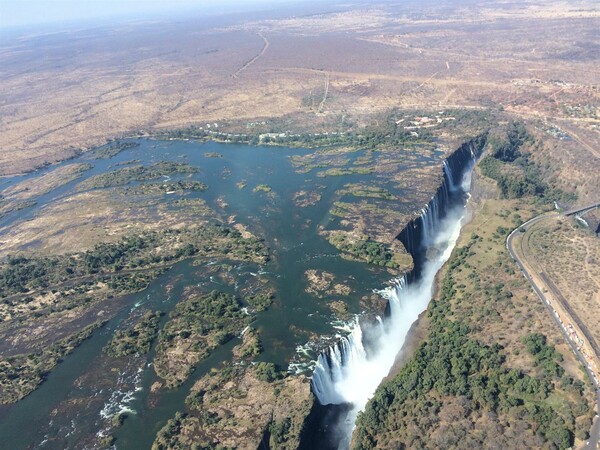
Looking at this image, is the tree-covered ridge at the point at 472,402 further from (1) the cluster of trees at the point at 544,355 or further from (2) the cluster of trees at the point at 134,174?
(2) the cluster of trees at the point at 134,174

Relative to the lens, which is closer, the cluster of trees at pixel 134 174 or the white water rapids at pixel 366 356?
the white water rapids at pixel 366 356

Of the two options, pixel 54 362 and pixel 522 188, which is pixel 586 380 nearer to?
pixel 522 188

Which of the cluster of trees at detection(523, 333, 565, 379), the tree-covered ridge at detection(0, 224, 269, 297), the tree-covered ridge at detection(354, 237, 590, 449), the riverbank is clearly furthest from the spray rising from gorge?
the tree-covered ridge at detection(0, 224, 269, 297)

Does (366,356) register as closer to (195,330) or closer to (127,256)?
(195,330)

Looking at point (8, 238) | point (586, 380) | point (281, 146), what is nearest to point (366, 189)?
point (281, 146)

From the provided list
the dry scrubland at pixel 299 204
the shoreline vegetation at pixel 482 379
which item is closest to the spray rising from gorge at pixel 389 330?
the shoreline vegetation at pixel 482 379

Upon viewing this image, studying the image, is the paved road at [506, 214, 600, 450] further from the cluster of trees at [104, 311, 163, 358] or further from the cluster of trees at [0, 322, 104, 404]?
the cluster of trees at [0, 322, 104, 404]

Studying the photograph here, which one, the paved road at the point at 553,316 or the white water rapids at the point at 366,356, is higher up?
the paved road at the point at 553,316

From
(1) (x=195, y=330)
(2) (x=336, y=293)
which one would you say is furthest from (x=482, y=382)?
(1) (x=195, y=330)
